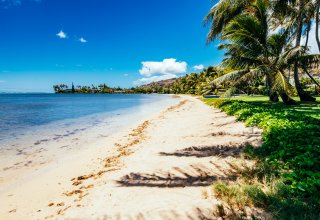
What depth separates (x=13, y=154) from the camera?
7.55m

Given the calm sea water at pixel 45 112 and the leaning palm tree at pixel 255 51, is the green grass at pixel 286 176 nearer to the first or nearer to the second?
the leaning palm tree at pixel 255 51

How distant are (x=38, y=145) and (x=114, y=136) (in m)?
3.18

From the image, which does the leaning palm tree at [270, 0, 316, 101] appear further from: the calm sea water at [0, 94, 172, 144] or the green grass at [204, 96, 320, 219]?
the calm sea water at [0, 94, 172, 144]

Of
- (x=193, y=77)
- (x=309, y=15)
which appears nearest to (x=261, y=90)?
A: (x=309, y=15)

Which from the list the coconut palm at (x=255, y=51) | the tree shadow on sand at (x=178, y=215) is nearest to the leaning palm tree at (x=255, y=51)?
the coconut palm at (x=255, y=51)

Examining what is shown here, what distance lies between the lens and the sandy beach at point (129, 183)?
3352 millimetres

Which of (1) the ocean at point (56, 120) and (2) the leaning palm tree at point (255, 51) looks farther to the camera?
(2) the leaning palm tree at point (255, 51)

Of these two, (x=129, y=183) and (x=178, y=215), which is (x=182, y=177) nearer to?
(x=129, y=183)

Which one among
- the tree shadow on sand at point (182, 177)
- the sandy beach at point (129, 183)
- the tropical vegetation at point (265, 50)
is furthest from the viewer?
the tropical vegetation at point (265, 50)

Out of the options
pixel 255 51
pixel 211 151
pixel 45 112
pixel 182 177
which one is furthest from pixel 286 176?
pixel 45 112

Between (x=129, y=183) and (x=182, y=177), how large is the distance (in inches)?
41.9

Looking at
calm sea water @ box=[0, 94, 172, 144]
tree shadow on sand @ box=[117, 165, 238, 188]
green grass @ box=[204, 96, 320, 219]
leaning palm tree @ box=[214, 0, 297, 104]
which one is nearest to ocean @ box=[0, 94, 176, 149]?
calm sea water @ box=[0, 94, 172, 144]

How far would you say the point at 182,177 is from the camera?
14.4 feet

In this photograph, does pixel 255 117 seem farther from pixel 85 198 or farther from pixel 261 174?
pixel 85 198
